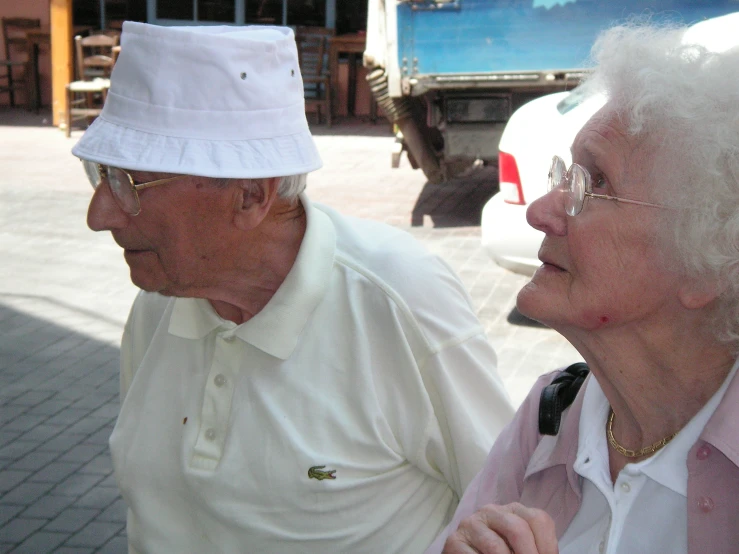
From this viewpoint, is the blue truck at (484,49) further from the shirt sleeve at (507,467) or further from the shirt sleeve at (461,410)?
the shirt sleeve at (507,467)

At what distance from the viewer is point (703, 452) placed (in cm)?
156

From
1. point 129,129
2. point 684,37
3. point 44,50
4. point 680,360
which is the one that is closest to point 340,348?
point 129,129

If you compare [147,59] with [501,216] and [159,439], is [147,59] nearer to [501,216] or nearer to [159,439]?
[159,439]

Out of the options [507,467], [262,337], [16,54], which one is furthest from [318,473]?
[16,54]

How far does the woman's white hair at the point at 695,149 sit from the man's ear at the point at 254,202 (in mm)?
810

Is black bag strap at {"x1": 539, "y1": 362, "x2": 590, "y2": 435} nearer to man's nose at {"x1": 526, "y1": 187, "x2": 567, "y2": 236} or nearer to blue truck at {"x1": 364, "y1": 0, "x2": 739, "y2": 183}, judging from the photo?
man's nose at {"x1": 526, "y1": 187, "x2": 567, "y2": 236}

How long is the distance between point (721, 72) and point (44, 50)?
17494mm

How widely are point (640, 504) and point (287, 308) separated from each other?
34.5 inches

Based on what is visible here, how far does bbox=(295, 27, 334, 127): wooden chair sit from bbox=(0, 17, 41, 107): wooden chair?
475cm

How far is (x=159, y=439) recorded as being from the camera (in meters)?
2.27

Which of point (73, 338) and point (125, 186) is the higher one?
point (125, 186)

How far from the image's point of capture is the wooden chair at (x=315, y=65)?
1638 centimetres

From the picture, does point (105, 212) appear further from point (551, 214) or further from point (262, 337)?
point (551, 214)

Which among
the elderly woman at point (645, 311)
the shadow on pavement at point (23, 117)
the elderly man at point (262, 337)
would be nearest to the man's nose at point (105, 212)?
the elderly man at point (262, 337)
